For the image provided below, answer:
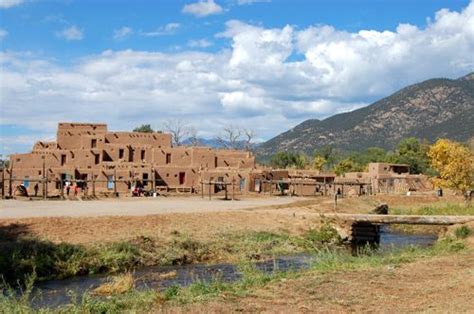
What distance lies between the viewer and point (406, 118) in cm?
16825

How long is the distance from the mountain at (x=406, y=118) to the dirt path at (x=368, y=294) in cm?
13530

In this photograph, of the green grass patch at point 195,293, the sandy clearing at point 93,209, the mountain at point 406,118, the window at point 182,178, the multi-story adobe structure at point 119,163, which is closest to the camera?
the green grass patch at point 195,293

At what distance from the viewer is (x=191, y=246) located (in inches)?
1010

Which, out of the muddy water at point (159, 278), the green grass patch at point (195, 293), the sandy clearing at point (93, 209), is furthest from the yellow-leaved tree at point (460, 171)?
the green grass patch at point (195, 293)

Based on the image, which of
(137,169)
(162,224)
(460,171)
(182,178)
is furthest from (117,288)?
(182,178)

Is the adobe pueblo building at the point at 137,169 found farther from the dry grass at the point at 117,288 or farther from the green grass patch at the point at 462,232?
the dry grass at the point at 117,288

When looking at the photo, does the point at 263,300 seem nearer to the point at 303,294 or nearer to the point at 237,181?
the point at 303,294

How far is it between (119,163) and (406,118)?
411 feet

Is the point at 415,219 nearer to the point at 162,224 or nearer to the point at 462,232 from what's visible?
the point at 462,232

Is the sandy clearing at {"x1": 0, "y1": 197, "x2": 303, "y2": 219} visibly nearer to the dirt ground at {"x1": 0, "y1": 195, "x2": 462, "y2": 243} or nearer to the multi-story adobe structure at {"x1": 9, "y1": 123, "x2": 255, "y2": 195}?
the dirt ground at {"x1": 0, "y1": 195, "x2": 462, "y2": 243}

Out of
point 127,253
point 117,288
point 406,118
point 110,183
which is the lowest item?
point 117,288

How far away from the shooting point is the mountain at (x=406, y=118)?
6146 inches

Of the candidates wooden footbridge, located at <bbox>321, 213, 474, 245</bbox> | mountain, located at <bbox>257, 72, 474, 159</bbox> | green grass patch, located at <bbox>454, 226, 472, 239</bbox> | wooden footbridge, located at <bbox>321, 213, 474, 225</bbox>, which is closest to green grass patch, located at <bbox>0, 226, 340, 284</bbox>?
wooden footbridge, located at <bbox>321, 213, 474, 245</bbox>

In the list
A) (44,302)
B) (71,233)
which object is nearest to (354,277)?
(44,302)
